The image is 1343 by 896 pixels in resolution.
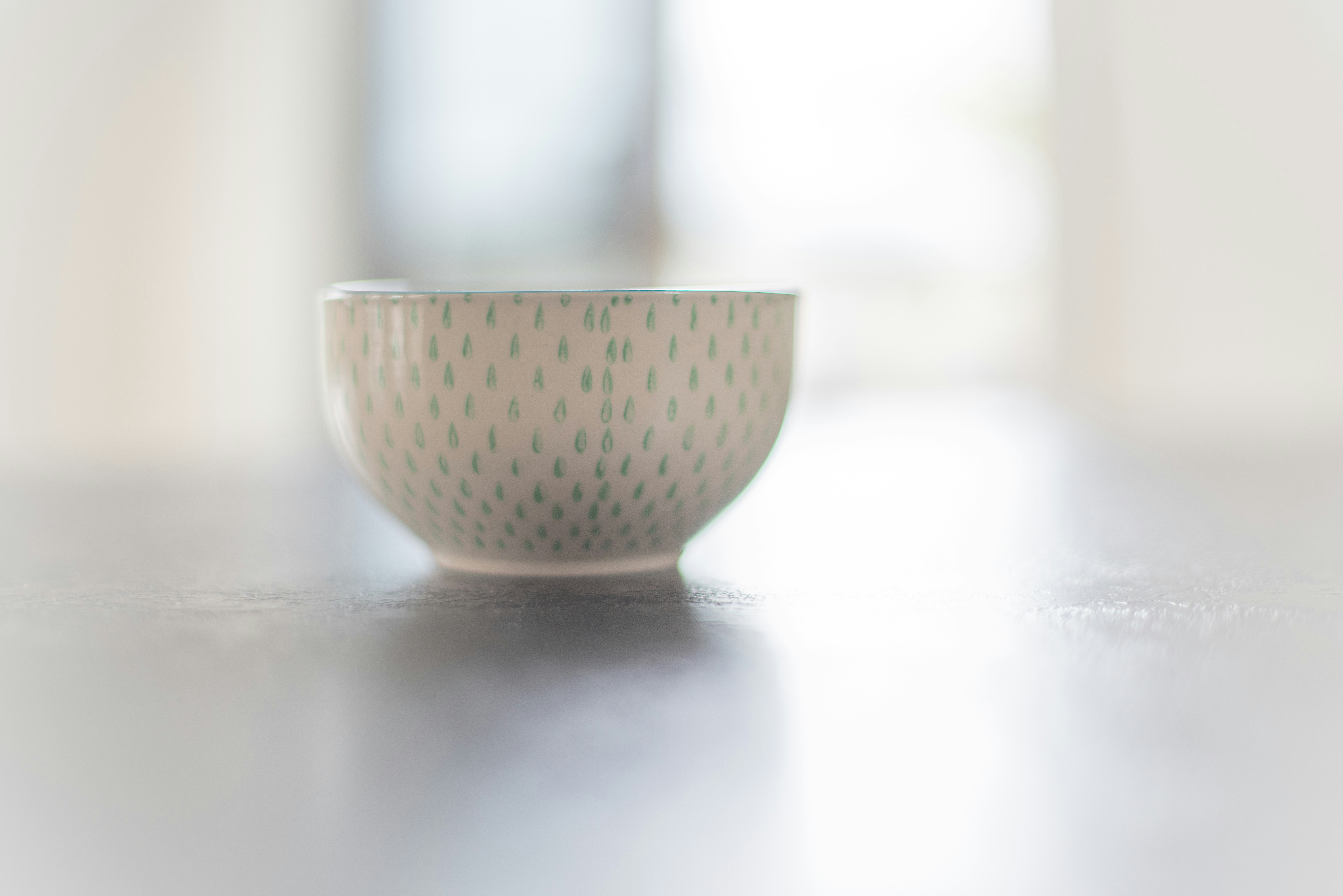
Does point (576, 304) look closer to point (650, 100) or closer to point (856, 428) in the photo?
point (856, 428)

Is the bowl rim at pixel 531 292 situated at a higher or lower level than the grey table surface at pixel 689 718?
higher

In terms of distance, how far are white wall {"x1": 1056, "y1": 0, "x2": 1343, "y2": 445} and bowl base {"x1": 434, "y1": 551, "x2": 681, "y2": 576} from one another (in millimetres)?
2312

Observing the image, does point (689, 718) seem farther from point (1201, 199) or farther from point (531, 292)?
point (1201, 199)

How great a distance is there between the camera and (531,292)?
0.41m

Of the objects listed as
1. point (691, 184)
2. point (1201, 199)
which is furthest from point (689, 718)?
point (1201, 199)

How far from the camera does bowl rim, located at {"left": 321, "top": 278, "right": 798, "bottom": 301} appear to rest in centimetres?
41

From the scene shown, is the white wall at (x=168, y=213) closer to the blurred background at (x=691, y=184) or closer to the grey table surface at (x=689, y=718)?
the blurred background at (x=691, y=184)

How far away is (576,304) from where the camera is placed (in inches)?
16.2

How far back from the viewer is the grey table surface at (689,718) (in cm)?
22

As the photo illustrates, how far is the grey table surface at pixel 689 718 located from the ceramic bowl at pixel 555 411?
0.03 metres

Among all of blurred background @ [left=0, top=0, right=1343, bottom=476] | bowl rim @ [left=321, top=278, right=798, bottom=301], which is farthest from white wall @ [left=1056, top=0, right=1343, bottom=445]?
bowl rim @ [left=321, top=278, right=798, bottom=301]

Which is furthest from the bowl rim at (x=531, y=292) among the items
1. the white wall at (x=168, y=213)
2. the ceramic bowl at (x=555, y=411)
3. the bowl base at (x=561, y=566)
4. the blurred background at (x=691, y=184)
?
the blurred background at (x=691, y=184)

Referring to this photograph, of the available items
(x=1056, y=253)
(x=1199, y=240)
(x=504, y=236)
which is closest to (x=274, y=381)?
(x=504, y=236)

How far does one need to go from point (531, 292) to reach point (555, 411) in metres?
0.04
